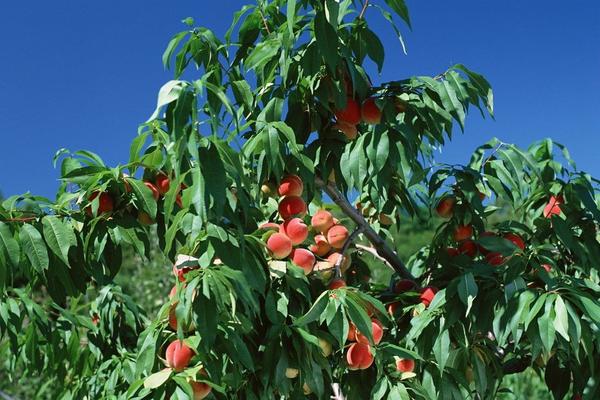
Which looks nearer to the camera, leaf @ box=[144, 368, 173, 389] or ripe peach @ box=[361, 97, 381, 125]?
leaf @ box=[144, 368, 173, 389]

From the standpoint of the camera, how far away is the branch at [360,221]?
1609mm

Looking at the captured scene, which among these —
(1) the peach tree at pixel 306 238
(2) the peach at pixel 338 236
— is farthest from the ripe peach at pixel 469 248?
(2) the peach at pixel 338 236

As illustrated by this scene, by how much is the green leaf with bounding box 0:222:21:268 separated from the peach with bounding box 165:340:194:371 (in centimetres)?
32

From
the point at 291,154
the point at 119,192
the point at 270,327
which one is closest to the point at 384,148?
the point at 291,154

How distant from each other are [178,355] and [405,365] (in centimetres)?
49

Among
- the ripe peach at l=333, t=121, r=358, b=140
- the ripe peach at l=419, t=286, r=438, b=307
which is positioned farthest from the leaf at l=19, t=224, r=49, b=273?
the ripe peach at l=419, t=286, r=438, b=307

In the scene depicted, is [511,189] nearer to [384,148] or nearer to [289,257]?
[384,148]

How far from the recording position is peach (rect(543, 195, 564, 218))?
178 cm

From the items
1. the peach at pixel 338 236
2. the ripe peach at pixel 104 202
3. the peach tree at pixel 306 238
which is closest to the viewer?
the peach tree at pixel 306 238

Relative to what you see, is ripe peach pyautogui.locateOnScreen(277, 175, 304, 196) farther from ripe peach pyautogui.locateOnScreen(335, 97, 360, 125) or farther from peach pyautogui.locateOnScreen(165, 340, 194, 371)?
peach pyautogui.locateOnScreen(165, 340, 194, 371)

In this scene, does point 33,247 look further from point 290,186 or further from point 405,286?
point 405,286

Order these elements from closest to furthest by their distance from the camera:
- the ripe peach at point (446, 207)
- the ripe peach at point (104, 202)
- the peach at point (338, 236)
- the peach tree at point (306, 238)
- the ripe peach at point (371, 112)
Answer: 1. the peach tree at point (306, 238)
2. the ripe peach at point (104, 202)
3. the ripe peach at point (371, 112)
4. the peach at point (338, 236)
5. the ripe peach at point (446, 207)

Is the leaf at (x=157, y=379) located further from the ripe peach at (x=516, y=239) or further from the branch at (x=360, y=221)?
the ripe peach at (x=516, y=239)

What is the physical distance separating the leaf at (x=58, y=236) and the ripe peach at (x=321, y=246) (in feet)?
1.78
